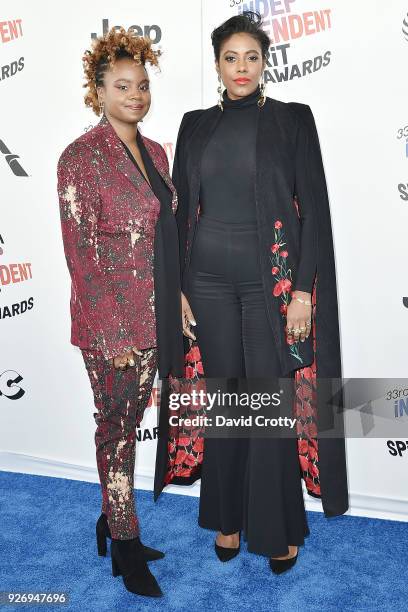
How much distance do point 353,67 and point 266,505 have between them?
191 centimetres

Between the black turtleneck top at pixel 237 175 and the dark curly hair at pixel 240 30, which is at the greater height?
the dark curly hair at pixel 240 30

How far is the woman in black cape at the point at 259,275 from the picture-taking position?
92.7 inches

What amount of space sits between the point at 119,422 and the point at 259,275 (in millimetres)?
744

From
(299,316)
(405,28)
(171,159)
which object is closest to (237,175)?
(299,316)

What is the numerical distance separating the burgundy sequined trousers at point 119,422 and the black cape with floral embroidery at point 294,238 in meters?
0.25

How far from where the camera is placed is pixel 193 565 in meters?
2.66

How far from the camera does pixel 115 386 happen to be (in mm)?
2336

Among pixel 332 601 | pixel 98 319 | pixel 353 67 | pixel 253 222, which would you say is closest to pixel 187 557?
pixel 332 601

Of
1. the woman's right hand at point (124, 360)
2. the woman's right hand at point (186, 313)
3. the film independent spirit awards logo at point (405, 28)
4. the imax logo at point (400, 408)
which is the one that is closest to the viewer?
the woman's right hand at point (124, 360)

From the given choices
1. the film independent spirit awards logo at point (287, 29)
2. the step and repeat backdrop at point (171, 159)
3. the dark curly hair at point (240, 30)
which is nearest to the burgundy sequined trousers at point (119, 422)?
the step and repeat backdrop at point (171, 159)

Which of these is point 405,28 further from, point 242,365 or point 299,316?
point 242,365

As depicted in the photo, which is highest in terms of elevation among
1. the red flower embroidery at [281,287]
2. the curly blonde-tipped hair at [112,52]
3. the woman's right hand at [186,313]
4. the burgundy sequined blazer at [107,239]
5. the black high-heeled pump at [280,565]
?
the curly blonde-tipped hair at [112,52]

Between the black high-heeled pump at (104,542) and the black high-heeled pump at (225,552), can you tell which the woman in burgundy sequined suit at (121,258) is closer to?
the black high-heeled pump at (104,542)

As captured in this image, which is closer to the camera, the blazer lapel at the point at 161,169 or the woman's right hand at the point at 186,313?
the blazer lapel at the point at 161,169
